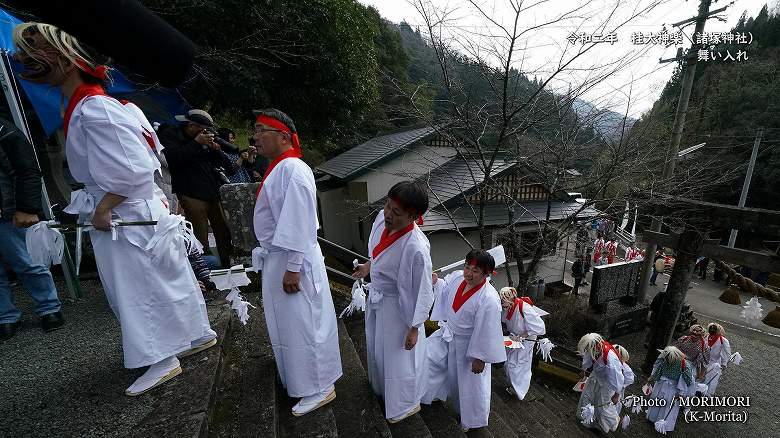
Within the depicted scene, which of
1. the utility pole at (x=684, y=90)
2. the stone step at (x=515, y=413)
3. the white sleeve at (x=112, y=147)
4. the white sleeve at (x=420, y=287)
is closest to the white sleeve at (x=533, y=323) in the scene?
the stone step at (x=515, y=413)

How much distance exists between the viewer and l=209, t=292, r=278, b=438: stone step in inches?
88.0

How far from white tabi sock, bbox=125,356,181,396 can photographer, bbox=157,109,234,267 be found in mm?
2486

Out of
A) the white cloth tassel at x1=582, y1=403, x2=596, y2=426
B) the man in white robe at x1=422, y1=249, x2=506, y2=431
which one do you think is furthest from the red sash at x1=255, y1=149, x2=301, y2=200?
the white cloth tassel at x1=582, y1=403, x2=596, y2=426

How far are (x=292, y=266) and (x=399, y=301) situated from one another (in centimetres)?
87

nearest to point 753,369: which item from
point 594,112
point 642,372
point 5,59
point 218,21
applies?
point 642,372

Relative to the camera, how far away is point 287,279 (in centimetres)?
234

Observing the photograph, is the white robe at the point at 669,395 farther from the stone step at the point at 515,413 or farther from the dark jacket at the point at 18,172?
the dark jacket at the point at 18,172

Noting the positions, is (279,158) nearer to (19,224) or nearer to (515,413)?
(19,224)

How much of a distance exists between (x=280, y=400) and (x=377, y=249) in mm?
1430

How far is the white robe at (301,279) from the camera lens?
231 centimetres

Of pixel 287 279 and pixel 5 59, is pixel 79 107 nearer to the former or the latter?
pixel 287 279

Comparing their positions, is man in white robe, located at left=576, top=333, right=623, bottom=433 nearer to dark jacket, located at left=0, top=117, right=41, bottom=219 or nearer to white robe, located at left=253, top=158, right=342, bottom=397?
white robe, located at left=253, top=158, right=342, bottom=397

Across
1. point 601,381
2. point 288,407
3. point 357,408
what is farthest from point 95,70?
point 601,381

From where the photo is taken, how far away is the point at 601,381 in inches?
208
